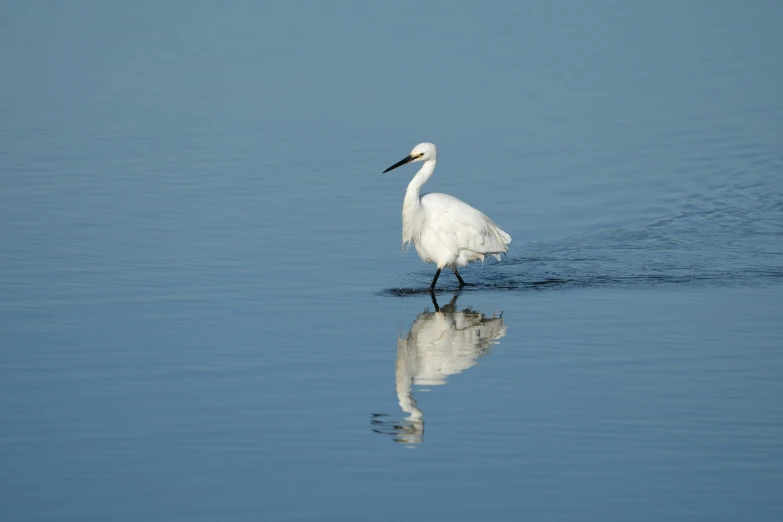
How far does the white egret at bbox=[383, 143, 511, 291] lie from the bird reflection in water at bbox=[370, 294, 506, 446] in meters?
0.79

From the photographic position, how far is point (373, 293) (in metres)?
13.0

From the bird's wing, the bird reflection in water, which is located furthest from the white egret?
the bird reflection in water

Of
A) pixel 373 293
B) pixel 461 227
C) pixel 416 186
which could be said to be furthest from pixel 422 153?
pixel 373 293

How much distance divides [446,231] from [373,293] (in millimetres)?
1380

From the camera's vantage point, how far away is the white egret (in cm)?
1384

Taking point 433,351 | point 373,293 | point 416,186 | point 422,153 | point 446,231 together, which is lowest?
point 433,351

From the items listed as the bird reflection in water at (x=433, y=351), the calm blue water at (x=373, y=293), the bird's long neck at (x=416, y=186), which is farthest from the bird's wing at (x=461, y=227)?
the bird reflection in water at (x=433, y=351)

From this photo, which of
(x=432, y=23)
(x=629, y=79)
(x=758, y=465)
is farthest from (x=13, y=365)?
(x=432, y=23)

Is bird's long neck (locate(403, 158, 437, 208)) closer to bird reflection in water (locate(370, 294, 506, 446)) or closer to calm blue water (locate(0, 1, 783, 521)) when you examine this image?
calm blue water (locate(0, 1, 783, 521))

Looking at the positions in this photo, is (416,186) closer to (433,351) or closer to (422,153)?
(422,153)

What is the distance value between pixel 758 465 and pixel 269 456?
3335mm

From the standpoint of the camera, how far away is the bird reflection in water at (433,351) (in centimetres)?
901

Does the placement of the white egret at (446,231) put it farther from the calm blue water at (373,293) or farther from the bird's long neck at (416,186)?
the calm blue water at (373,293)

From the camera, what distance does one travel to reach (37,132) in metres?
20.3
